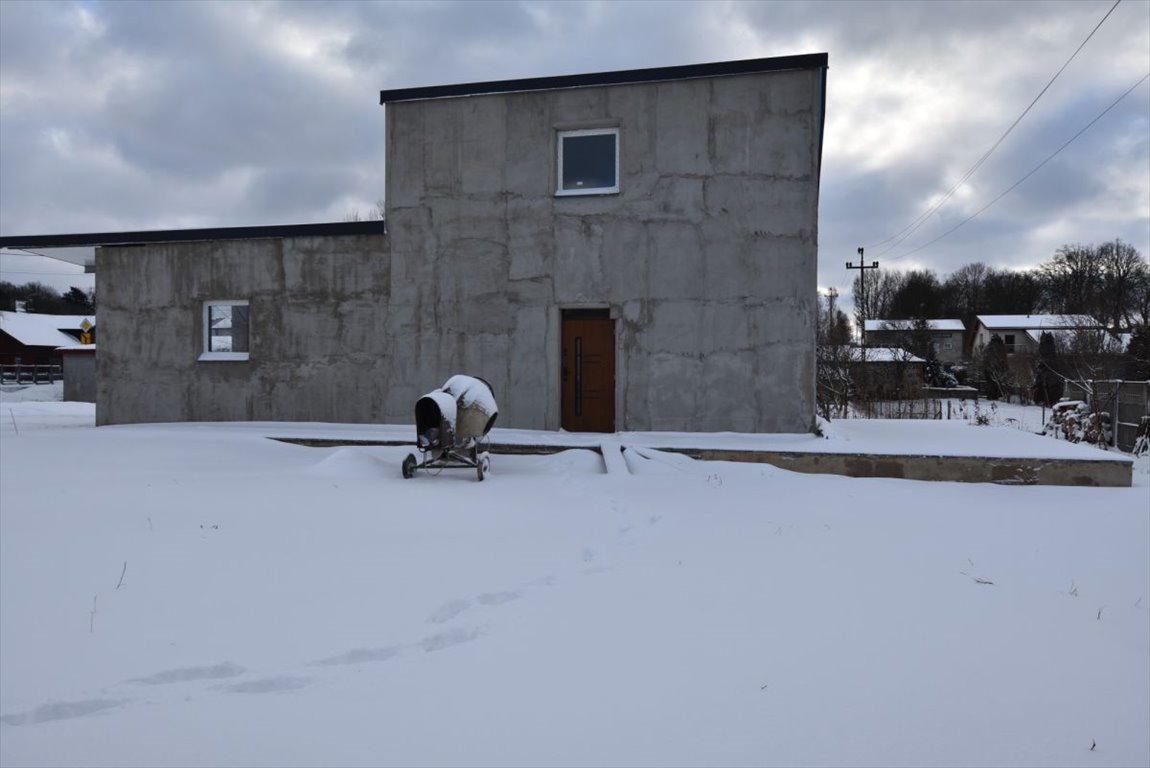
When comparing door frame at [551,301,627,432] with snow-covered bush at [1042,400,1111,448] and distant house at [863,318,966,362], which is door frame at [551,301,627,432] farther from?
distant house at [863,318,966,362]

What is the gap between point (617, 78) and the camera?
10.7 metres

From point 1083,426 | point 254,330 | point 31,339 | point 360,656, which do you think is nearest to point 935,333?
point 1083,426

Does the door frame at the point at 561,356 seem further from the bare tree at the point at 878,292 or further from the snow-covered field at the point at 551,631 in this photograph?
the bare tree at the point at 878,292

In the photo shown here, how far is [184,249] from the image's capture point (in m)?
12.1

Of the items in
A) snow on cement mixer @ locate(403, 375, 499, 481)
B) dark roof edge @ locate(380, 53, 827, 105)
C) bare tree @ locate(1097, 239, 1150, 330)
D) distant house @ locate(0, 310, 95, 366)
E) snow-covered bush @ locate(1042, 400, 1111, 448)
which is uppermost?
bare tree @ locate(1097, 239, 1150, 330)

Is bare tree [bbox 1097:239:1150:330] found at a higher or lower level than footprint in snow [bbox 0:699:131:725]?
higher

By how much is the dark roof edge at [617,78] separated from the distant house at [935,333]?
4311 cm

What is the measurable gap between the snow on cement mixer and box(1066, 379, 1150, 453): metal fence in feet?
54.9

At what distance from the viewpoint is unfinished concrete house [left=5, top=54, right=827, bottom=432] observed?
412 inches

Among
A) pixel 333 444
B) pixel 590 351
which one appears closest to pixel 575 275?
pixel 590 351

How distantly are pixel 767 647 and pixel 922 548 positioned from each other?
2786 millimetres

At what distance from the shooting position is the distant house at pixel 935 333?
51.3 m

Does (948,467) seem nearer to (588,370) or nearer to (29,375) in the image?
(588,370)

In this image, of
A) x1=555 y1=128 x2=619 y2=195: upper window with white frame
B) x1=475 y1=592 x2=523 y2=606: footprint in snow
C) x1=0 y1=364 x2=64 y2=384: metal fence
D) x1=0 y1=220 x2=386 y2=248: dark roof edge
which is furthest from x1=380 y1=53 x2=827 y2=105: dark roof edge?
x1=0 y1=364 x2=64 y2=384: metal fence
